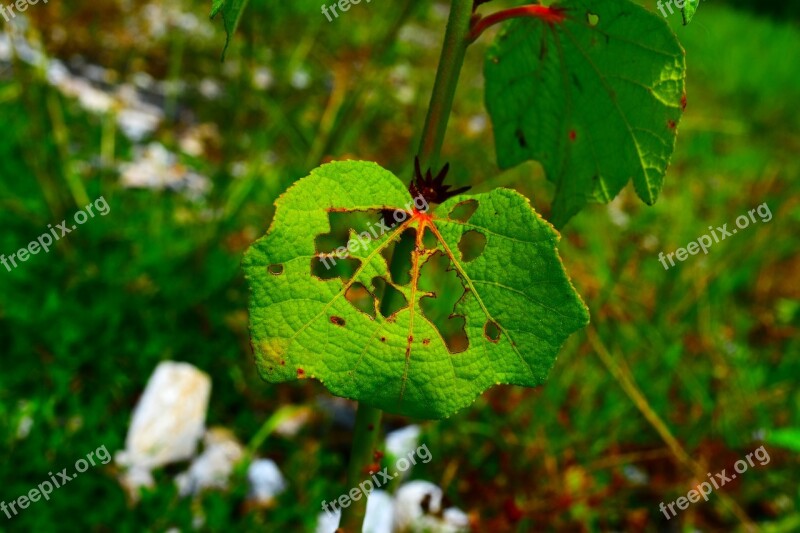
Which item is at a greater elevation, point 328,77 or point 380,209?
point 328,77

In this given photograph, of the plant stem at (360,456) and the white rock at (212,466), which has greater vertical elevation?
the white rock at (212,466)

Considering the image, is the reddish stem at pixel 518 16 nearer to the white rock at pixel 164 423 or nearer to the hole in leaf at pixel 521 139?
the hole in leaf at pixel 521 139

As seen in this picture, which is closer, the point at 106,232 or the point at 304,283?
the point at 304,283

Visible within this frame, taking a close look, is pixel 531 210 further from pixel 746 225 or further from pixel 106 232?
pixel 746 225

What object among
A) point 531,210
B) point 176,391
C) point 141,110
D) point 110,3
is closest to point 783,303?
point 176,391

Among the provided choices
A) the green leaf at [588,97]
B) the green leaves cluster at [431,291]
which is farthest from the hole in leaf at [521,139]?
the green leaves cluster at [431,291]

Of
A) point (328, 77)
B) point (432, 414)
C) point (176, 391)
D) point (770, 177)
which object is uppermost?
point (328, 77)

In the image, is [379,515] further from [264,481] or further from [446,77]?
[446,77]
